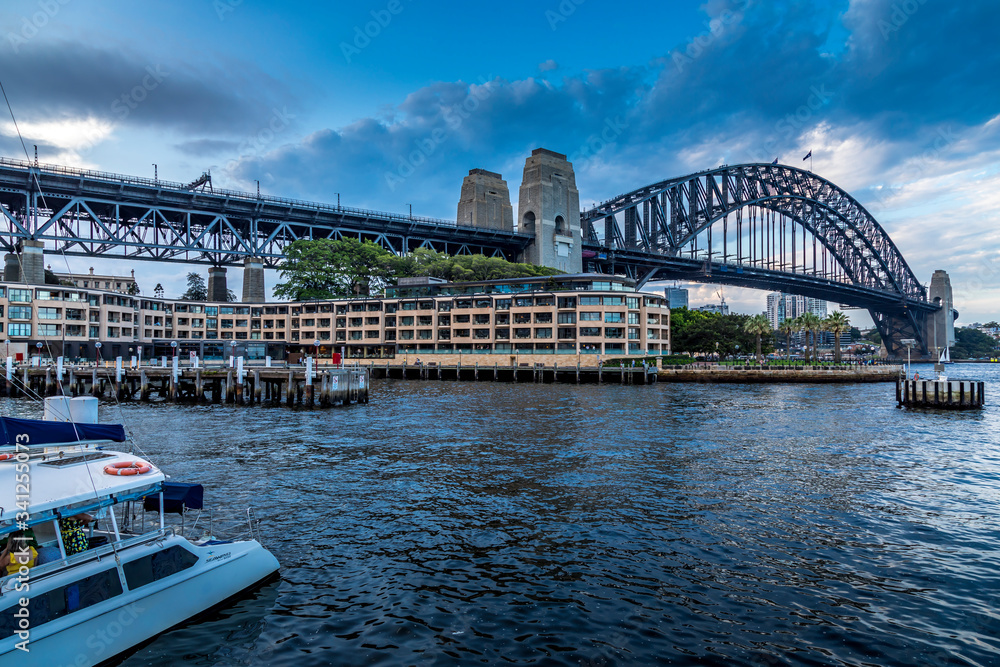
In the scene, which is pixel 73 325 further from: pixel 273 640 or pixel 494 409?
pixel 273 640

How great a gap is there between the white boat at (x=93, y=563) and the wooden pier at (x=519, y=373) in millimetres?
74952

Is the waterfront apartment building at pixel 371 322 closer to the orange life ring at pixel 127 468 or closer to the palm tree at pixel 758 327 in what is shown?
the palm tree at pixel 758 327

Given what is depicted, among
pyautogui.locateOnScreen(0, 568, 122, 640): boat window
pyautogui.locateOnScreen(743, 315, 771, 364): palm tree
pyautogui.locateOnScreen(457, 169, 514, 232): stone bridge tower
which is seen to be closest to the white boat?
pyautogui.locateOnScreen(0, 568, 122, 640): boat window

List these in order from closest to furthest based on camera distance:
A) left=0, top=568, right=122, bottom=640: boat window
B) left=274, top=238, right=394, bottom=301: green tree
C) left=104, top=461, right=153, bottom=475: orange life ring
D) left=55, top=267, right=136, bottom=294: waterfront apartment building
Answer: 1. left=0, top=568, right=122, bottom=640: boat window
2. left=104, top=461, right=153, bottom=475: orange life ring
3. left=274, top=238, right=394, bottom=301: green tree
4. left=55, top=267, right=136, bottom=294: waterfront apartment building

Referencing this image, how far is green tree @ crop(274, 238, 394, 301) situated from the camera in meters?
135

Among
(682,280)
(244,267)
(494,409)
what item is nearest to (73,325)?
(244,267)

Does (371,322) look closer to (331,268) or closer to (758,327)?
(331,268)

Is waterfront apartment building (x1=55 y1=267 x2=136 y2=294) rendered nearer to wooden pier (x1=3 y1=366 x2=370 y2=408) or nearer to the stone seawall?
wooden pier (x1=3 y1=366 x2=370 y2=408)

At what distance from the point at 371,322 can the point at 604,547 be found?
355ft

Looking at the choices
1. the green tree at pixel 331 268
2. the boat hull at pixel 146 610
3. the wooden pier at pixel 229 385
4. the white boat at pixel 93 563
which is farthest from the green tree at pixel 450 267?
the boat hull at pixel 146 610

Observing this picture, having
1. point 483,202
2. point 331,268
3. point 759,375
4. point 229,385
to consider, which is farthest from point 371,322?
point 483,202

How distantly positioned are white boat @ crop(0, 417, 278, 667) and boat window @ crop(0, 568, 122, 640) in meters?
0.02

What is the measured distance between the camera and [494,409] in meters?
53.5

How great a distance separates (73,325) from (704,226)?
17110 centimetres
